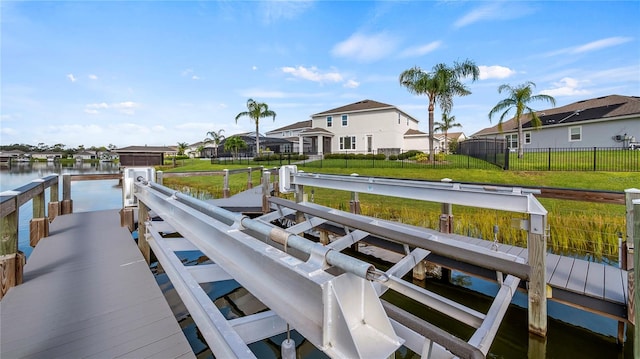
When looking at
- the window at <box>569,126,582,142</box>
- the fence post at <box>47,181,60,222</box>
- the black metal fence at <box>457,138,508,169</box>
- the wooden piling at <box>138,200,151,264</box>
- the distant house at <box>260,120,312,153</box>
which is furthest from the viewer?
the distant house at <box>260,120,312,153</box>

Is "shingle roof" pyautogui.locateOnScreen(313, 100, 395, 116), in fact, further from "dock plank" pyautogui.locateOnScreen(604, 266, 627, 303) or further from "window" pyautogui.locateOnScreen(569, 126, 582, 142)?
"dock plank" pyautogui.locateOnScreen(604, 266, 627, 303)

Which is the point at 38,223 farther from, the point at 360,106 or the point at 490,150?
the point at 360,106

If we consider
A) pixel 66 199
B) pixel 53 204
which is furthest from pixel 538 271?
pixel 66 199

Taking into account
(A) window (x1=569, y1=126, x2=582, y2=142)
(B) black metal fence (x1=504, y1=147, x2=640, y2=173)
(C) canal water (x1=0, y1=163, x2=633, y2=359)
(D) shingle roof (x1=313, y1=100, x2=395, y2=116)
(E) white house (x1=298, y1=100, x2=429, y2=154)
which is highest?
(D) shingle roof (x1=313, y1=100, x2=395, y2=116)

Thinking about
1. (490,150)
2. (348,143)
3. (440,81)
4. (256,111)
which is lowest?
(490,150)

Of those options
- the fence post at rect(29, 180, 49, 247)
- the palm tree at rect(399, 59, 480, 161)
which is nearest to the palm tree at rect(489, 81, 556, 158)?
the palm tree at rect(399, 59, 480, 161)

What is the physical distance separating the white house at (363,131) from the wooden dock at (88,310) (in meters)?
26.4

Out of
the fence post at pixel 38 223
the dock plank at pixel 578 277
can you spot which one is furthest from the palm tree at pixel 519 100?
the fence post at pixel 38 223

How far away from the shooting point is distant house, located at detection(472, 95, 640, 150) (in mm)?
19375

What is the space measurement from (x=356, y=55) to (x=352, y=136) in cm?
1026

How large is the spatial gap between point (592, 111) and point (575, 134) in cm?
257

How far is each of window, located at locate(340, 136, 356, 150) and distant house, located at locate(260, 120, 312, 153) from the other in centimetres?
440

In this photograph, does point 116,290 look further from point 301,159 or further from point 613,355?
point 301,159

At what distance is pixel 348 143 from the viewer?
3122 cm
